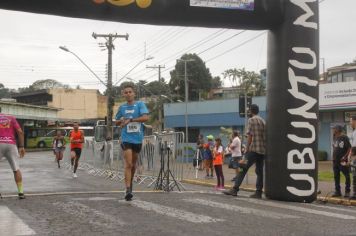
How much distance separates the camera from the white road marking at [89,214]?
6.32 meters

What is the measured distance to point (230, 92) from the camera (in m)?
84.6

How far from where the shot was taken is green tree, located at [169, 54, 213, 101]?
82.3 metres

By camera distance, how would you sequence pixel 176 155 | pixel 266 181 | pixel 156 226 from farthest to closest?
pixel 176 155 < pixel 266 181 < pixel 156 226

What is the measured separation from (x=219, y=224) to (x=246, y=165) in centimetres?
420

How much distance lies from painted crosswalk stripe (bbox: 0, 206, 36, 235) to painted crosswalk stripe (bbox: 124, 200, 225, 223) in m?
1.81

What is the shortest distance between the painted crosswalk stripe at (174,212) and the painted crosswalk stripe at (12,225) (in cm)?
181

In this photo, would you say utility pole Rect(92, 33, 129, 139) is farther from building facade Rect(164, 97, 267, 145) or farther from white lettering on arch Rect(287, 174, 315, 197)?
white lettering on arch Rect(287, 174, 315, 197)

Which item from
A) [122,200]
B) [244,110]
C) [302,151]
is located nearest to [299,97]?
[302,151]

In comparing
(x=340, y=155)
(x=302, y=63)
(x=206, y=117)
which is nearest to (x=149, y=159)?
(x=340, y=155)

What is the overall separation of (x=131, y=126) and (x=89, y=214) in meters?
2.38

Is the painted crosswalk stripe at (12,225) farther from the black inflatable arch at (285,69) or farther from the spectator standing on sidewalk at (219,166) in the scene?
Answer: the spectator standing on sidewalk at (219,166)

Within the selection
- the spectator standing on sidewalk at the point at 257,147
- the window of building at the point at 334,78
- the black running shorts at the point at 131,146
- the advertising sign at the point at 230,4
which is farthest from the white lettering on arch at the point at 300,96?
the window of building at the point at 334,78

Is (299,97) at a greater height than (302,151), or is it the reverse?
(299,97)

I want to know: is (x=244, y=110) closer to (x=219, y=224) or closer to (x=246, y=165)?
(x=246, y=165)
